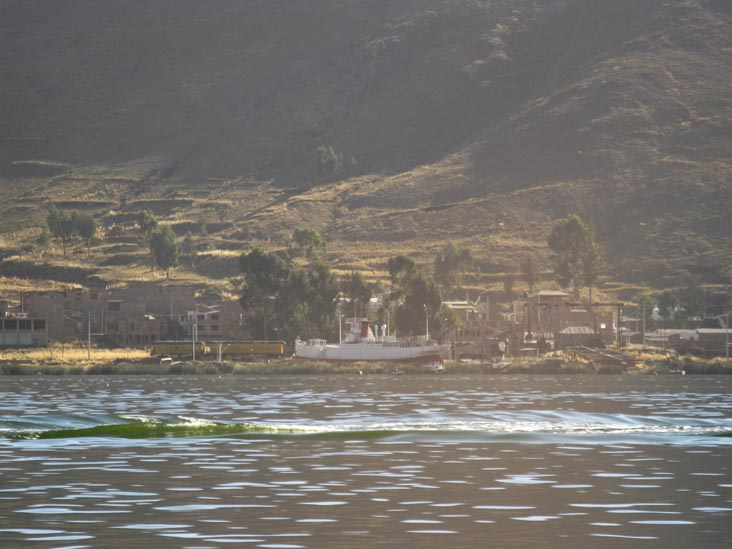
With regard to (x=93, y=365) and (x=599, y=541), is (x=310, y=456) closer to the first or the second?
(x=599, y=541)

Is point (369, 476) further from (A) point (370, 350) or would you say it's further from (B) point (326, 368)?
(A) point (370, 350)

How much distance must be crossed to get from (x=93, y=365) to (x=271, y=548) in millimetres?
148242

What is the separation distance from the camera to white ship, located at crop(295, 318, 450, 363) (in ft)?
619

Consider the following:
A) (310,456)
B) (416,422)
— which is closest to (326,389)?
→ (416,422)

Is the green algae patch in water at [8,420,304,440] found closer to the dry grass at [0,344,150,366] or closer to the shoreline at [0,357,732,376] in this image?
the shoreline at [0,357,732,376]

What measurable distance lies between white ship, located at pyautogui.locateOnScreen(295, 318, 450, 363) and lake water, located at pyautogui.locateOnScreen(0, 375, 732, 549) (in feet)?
324

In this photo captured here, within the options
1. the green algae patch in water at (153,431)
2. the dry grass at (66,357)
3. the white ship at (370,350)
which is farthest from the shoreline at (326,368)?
the green algae patch in water at (153,431)

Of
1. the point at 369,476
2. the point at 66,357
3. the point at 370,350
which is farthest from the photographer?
the point at 370,350

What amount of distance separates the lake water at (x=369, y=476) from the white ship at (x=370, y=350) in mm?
98793

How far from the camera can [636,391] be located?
115438mm

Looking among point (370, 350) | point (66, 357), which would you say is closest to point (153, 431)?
point (66, 357)

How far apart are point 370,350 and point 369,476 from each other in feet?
500

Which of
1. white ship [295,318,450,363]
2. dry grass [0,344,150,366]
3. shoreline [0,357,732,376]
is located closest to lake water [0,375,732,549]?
shoreline [0,357,732,376]

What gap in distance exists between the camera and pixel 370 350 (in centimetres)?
19575
